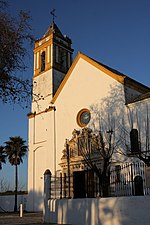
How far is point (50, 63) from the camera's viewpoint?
29062 mm

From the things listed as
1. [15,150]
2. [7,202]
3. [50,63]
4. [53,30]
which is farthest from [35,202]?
[53,30]

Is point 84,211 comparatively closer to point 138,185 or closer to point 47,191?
point 47,191

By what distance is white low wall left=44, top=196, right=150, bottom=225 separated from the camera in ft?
37.7

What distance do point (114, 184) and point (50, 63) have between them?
661 inches

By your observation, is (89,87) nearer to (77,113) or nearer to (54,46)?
(77,113)

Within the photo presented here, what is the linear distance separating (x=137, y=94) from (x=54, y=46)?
470 inches

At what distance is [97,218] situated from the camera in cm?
1316

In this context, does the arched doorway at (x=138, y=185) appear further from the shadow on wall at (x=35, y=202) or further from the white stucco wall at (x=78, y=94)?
the shadow on wall at (x=35, y=202)

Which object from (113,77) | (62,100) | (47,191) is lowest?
(47,191)

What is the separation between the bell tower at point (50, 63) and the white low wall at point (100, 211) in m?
13.1

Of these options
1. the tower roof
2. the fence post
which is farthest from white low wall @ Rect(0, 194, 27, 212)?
the tower roof

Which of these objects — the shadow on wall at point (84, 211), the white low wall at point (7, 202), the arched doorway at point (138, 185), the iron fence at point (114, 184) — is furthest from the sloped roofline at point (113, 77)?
the white low wall at point (7, 202)

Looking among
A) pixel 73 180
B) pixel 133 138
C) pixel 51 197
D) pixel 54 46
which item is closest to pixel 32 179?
pixel 73 180

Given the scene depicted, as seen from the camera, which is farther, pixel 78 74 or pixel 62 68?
pixel 62 68
